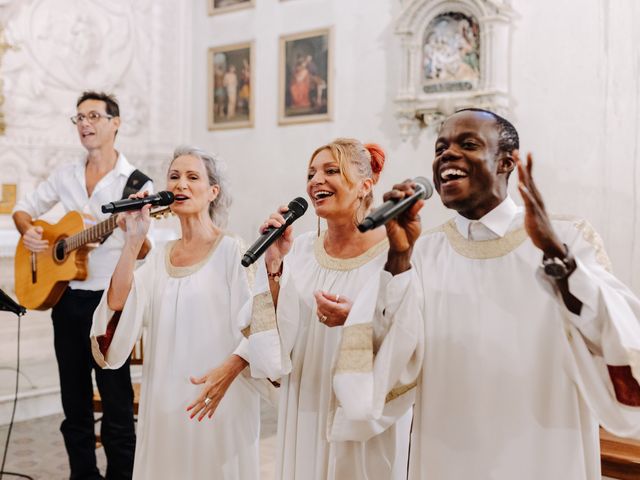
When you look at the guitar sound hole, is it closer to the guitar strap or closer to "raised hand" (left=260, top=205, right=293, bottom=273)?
the guitar strap

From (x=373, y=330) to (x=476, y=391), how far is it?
1.12 feet

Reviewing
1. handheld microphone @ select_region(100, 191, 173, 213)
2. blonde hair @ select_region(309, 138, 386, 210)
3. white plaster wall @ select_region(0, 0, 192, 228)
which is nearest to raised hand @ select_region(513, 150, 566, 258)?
blonde hair @ select_region(309, 138, 386, 210)

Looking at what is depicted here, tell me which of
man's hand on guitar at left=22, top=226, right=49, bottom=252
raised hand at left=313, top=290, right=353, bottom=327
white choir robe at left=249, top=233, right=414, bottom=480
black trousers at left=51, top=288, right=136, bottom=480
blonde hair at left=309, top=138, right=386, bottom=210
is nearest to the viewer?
raised hand at left=313, top=290, right=353, bottom=327

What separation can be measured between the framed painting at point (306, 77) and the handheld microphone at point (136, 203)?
12.2 ft

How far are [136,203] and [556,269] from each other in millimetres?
1817

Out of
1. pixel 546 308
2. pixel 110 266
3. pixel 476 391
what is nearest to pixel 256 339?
pixel 476 391

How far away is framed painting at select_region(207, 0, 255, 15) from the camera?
23.4ft

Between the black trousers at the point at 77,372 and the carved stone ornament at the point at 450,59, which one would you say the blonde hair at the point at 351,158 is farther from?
the carved stone ornament at the point at 450,59

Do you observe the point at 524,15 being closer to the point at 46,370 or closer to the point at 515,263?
the point at 515,263

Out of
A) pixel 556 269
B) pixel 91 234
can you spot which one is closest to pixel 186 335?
pixel 91 234

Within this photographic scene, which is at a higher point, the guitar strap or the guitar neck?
the guitar strap

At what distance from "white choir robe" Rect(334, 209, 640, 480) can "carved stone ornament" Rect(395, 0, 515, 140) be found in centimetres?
375

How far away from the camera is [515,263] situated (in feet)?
6.64

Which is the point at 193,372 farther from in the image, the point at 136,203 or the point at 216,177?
the point at 216,177
